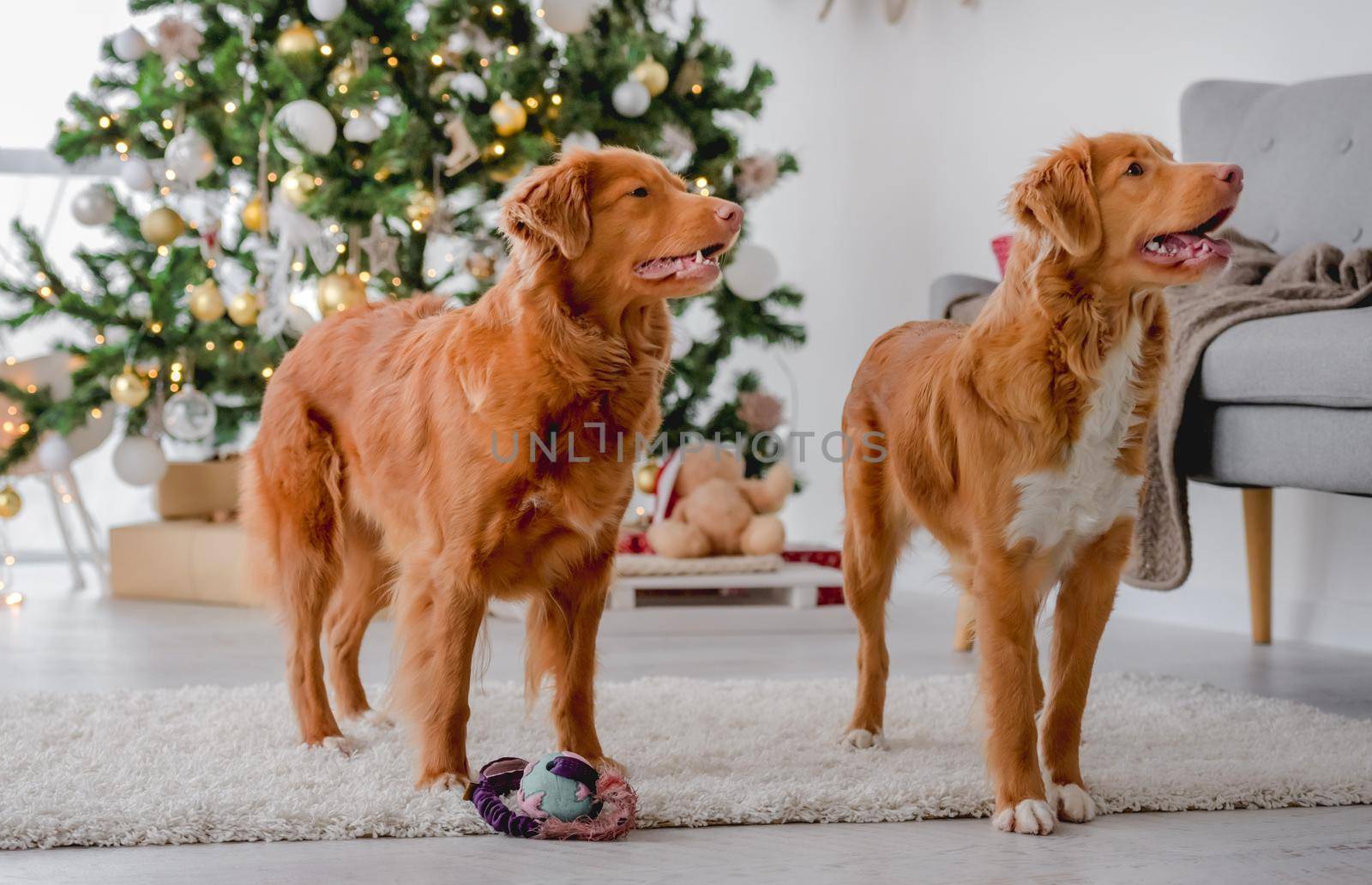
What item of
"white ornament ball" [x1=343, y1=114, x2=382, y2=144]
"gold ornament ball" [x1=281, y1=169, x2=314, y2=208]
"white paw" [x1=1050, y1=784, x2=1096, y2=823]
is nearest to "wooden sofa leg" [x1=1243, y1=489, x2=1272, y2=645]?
"white paw" [x1=1050, y1=784, x2=1096, y2=823]

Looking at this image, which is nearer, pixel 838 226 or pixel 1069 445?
pixel 1069 445

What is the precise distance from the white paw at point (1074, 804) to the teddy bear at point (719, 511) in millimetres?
2336

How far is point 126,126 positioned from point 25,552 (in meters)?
2.17

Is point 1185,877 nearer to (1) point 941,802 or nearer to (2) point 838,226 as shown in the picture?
(1) point 941,802

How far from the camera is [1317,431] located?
2547 mm

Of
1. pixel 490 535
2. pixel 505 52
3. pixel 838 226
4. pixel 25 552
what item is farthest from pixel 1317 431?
pixel 25 552

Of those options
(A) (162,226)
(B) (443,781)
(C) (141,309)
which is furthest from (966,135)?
(B) (443,781)

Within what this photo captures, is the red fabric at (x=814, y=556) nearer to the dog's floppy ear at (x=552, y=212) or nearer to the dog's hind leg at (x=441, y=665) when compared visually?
the dog's hind leg at (x=441, y=665)

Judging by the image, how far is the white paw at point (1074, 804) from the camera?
185cm

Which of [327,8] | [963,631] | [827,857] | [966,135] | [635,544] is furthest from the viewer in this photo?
[966,135]

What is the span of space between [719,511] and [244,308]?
155 cm

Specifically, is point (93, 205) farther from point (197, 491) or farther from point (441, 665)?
point (441, 665)

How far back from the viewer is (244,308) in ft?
13.1

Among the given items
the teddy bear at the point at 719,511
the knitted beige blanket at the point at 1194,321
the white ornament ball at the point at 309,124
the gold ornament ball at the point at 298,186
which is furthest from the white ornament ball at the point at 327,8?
the knitted beige blanket at the point at 1194,321
